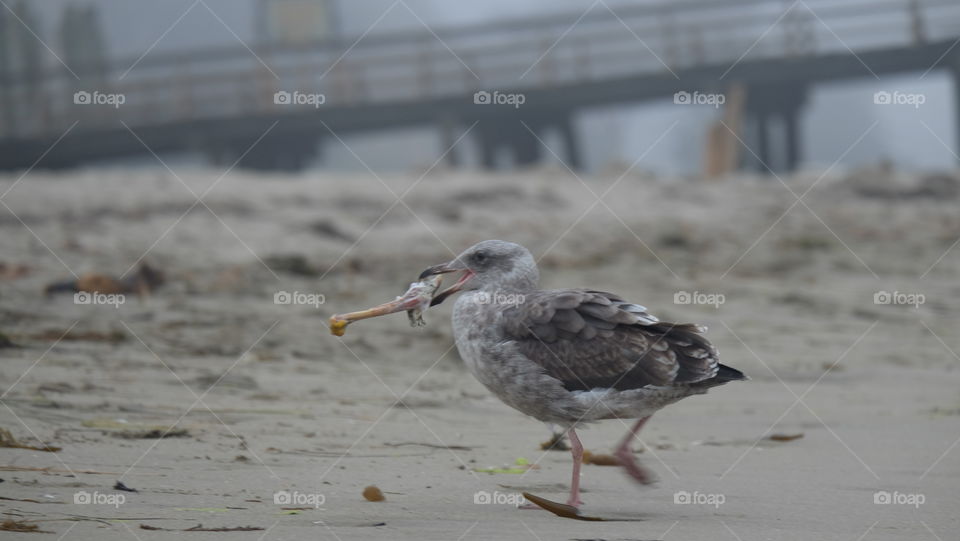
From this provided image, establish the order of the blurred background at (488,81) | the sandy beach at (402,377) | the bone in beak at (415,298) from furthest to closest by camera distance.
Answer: the blurred background at (488,81)
the bone in beak at (415,298)
the sandy beach at (402,377)

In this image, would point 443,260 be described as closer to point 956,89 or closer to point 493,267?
point 493,267

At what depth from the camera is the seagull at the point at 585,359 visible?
162 inches

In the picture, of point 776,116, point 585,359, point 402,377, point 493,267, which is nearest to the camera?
point 585,359

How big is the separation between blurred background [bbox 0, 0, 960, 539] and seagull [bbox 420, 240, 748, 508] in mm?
323

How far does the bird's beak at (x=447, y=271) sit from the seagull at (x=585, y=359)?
0.13m

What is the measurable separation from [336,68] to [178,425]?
1712 cm

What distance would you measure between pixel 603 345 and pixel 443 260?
6704 millimetres

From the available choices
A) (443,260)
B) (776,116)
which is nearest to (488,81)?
(776,116)

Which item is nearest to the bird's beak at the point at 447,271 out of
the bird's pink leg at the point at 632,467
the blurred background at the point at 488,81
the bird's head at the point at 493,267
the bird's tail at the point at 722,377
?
the bird's head at the point at 493,267

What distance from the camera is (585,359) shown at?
13.6 feet

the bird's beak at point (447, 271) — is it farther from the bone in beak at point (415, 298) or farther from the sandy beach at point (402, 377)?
the sandy beach at point (402, 377)

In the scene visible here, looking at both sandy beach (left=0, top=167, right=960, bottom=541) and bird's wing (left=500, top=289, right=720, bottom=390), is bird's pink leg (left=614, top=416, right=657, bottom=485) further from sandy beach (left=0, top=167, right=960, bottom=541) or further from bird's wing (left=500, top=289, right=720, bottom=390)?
bird's wing (left=500, top=289, right=720, bottom=390)

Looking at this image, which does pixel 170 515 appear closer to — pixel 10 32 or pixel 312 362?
pixel 312 362

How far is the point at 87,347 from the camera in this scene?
20.2ft
